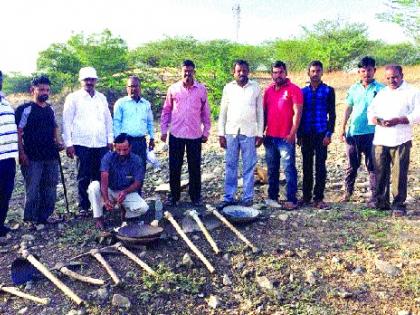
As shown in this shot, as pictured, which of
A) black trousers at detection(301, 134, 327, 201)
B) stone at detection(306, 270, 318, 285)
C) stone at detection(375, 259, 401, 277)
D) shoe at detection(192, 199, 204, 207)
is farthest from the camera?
shoe at detection(192, 199, 204, 207)

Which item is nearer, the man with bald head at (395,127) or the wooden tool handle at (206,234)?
the wooden tool handle at (206,234)

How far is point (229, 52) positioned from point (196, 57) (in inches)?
53.1

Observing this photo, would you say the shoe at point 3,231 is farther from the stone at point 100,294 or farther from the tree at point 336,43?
the tree at point 336,43

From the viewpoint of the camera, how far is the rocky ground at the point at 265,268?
4266mm

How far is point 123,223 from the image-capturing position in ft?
18.2

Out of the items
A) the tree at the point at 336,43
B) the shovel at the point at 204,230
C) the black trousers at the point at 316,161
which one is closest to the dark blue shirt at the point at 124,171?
the shovel at the point at 204,230

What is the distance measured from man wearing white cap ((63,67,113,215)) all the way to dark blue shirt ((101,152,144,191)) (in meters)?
0.48

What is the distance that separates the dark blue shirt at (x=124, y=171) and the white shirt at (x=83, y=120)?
48cm

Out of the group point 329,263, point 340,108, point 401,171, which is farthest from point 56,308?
point 340,108

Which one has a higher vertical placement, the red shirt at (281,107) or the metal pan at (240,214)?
the red shirt at (281,107)

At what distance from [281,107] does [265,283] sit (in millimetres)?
2476

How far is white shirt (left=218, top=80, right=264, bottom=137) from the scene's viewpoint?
6.05 metres

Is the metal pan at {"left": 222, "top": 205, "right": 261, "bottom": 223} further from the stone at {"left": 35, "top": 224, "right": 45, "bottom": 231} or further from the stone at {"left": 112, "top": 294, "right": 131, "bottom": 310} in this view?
the stone at {"left": 35, "top": 224, "right": 45, "bottom": 231}

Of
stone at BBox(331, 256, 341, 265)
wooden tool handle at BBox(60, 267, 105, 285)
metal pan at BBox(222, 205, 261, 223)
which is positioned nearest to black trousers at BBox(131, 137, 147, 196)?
metal pan at BBox(222, 205, 261, 223)
